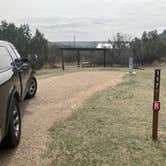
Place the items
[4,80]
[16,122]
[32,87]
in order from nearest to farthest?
[4,80], [16,122], [32,87]

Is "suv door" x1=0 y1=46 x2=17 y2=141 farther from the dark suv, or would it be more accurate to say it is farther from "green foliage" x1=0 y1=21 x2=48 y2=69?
"green foliage" x1=0 y1=21 x2=48 y2=69

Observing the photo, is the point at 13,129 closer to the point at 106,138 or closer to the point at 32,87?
the point at 106,138

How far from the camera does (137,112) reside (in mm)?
8508

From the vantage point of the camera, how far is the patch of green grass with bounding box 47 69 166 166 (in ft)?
17.5

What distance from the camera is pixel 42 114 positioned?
764 cm

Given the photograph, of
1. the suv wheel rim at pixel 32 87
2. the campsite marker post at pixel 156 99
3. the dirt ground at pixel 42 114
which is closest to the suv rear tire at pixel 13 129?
the dirt ground at pixel 42 114

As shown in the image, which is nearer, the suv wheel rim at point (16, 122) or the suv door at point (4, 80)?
the suv door at point (4, 80)

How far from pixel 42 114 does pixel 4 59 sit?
1.83 m

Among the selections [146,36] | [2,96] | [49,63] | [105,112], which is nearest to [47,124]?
[105,112]

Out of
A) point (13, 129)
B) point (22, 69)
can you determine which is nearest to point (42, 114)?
point (22, 69)

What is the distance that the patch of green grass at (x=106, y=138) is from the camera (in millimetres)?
5340

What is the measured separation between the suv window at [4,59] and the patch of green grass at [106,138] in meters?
1.42

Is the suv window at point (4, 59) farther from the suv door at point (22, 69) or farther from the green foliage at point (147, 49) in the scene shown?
the green foliage at point (147, 49)

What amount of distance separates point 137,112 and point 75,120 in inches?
78.8
